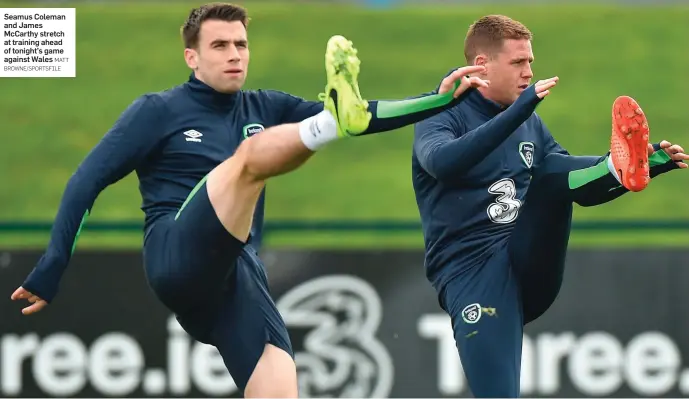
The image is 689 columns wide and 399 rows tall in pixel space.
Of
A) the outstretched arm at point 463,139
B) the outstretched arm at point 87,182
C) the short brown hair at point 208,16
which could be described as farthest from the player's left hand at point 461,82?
the outstretched arm at point 87,182

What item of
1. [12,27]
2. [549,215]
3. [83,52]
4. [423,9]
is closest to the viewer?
[549,215]

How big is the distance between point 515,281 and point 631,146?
869 millimetres

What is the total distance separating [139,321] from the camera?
32.0 feet

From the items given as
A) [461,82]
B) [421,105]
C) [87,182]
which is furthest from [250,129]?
[461,82]

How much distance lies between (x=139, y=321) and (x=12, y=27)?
3.06 metres

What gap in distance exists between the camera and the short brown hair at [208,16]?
6.28m

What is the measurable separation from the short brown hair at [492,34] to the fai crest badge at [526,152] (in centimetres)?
48

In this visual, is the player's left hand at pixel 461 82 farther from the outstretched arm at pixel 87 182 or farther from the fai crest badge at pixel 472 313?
the outstretched arm at pixel 87 182

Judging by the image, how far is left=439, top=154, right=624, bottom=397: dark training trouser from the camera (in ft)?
20.2

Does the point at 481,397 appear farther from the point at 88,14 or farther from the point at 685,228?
the point at 88,14

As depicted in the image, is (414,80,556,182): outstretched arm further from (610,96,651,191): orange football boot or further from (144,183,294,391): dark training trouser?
(144,183,294,391): dark training trouser

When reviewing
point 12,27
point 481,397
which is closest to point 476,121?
point 481,397

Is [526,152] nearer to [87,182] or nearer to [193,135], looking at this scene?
[193,135]

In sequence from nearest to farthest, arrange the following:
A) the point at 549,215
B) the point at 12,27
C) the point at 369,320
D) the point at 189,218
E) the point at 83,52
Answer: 1. the point at 189,218
2. the point at 549,215
3. the point at 12,27
4. the point at 369,320
5. the point at 83,52
